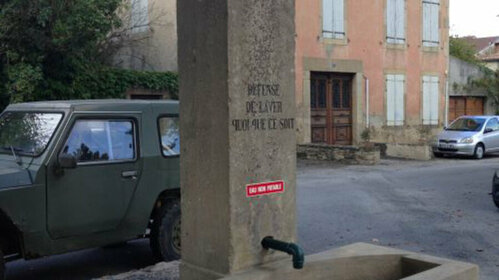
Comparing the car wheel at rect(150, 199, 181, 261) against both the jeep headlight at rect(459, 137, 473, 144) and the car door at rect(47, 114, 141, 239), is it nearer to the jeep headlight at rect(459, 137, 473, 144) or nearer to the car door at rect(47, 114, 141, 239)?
the car door at rect(47, 114, 141, 239)

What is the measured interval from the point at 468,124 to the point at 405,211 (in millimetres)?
11708

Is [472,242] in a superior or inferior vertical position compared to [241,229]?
inferior

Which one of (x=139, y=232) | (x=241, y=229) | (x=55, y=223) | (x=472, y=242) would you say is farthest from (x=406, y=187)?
(x=241, y=229)

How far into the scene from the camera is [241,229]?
3.59 m

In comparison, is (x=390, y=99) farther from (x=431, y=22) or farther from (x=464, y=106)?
(x=464, y=106)

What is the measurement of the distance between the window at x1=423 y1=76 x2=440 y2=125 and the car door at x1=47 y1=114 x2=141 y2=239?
1945cm

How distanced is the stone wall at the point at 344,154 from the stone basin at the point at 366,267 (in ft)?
42.3

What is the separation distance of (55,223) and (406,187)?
892 cm

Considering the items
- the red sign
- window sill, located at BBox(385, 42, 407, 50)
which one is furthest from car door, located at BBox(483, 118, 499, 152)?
the red sign

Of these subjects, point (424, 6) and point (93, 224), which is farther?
point (424, 6)

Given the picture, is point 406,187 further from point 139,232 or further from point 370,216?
point 139,232

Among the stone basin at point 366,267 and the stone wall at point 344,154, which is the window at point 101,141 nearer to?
the stone basin at point 366,267

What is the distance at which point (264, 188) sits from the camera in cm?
374

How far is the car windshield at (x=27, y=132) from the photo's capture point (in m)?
5.80
